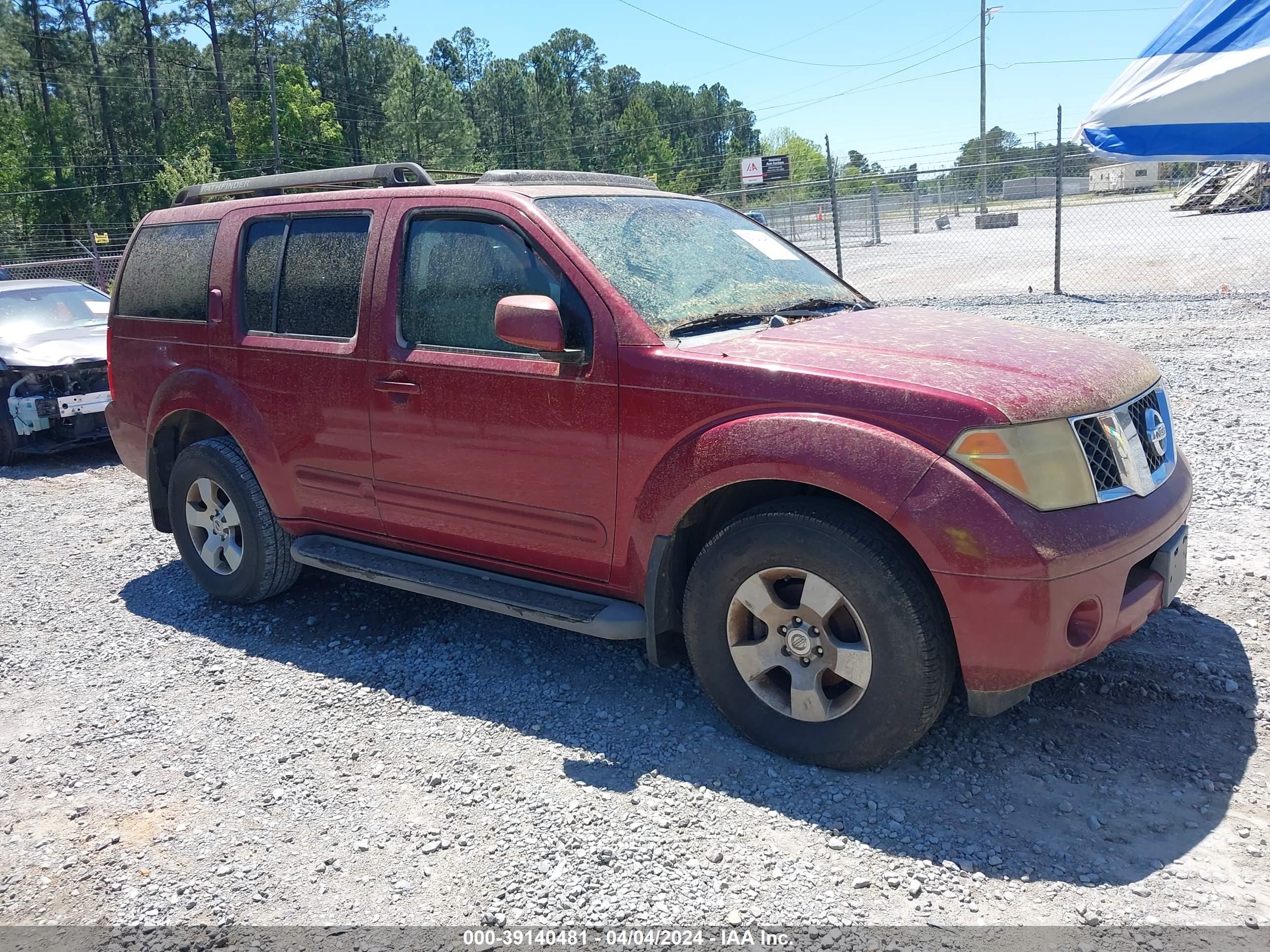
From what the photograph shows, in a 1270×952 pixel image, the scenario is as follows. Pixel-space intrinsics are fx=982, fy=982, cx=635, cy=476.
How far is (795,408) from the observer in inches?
A: 125

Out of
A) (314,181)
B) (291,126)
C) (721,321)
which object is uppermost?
(291,126)

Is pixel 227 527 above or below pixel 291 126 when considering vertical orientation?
below

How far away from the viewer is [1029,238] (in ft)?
89.9

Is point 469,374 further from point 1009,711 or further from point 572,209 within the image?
point 1009,711

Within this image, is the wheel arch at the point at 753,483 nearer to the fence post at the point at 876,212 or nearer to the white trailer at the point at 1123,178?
the fence post at the point at 876,212

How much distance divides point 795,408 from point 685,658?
56.2 inches

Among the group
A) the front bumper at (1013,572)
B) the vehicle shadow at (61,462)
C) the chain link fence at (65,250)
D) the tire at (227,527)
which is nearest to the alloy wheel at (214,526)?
the tire at (227,527)

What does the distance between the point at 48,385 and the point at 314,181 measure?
5631 millimetres

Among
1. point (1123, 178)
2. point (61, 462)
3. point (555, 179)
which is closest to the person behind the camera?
point (555, 179)

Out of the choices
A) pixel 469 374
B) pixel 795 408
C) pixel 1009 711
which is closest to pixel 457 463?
pixel 469 374

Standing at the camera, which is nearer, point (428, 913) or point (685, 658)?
point (428, 913)

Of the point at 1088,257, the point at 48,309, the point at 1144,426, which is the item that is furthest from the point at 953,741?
the point at 1088,257

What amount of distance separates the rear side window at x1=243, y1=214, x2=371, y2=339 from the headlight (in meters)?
2.69

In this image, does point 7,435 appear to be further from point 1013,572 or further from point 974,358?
point 1013,572
